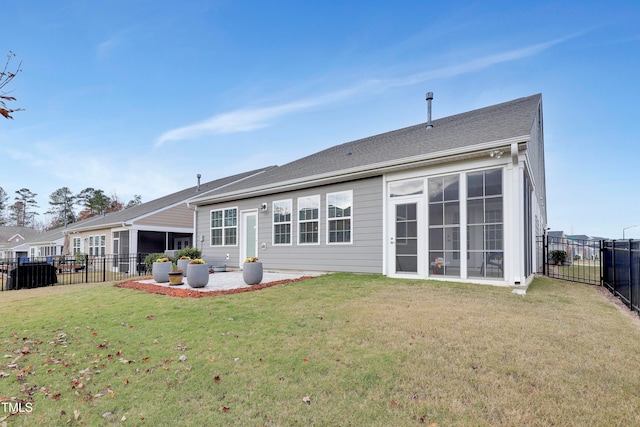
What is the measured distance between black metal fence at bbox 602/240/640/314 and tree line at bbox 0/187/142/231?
34.9 metres

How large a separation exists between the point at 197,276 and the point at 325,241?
12.7 ft

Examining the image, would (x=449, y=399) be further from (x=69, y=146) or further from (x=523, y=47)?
(x=69, y=146)

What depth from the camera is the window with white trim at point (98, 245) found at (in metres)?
21.7

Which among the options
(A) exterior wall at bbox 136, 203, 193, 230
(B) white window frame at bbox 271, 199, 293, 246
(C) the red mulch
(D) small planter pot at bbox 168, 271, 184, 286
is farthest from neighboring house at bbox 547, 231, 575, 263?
(A) exterior wall at bbox 136, 203, 193, 230

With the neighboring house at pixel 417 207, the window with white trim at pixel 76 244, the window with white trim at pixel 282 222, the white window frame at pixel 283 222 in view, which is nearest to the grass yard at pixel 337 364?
the neighboring house at pixel 417 207

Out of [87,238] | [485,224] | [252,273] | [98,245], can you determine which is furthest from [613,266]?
[87,238]

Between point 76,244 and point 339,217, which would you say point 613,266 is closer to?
point 339,217

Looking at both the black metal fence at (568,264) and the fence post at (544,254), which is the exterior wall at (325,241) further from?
the fence post at (544,254)

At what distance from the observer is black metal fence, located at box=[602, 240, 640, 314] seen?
5633 millimetres

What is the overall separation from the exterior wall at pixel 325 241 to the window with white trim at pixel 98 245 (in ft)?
43.3

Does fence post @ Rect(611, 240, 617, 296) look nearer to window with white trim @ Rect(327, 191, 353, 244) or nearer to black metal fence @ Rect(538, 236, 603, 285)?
black metal fence @ Rect(538, 236, 603, 285)

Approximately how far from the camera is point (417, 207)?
8320mm

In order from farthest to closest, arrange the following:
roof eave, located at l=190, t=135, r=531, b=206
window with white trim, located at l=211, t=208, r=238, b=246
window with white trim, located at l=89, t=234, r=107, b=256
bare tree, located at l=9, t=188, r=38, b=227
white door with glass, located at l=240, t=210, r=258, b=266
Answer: bare tree, located at l=9, t=188, r=38, b=227, window with white trim, located at l=89, t=234, r=107, b=256, window with white trim, located at l=211, t=208, r=238, b=246, white door with glass, located at l=240, t=210, r=258, b=266, roof eave, located at l=190, t=135, r=531, b=206

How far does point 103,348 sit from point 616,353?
6.17 m
